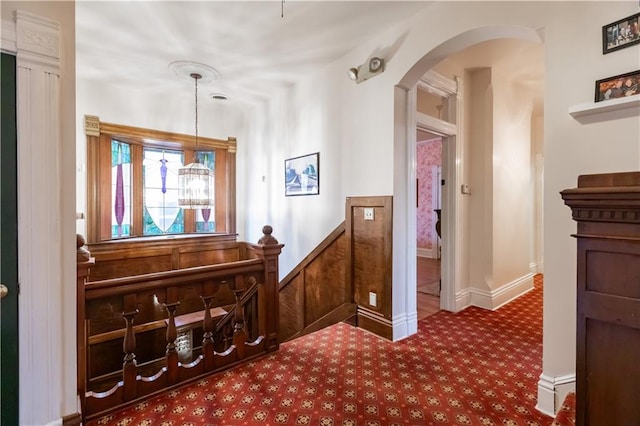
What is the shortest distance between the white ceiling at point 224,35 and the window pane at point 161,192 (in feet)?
3.98

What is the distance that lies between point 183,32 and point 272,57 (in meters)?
0.87

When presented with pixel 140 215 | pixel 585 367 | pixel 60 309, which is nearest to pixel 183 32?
pixel 60 309

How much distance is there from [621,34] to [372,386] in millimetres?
2280

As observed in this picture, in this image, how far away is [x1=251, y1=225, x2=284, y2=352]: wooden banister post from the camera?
229 cm

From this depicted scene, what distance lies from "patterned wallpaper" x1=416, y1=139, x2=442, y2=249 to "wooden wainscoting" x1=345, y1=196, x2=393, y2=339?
422 cm

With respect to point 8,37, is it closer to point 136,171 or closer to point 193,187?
point 193,187

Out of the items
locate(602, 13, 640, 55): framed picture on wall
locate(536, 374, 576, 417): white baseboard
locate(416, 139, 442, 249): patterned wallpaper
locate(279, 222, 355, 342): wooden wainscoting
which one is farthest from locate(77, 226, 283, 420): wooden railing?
locate(416, 139, 442, 249): patterned wallpaper

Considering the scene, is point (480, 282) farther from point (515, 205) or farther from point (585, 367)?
point (585, 367)

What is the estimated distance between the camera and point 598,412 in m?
0.91

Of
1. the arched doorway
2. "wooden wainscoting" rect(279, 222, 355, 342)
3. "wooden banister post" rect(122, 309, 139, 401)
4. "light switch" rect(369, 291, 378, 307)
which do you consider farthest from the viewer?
"wooden wainscoting" rect(279, 222, 355, 342)

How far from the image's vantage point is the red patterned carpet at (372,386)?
1609mm

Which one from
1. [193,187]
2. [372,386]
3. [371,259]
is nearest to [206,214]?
[193,187]

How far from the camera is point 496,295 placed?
3.35 m

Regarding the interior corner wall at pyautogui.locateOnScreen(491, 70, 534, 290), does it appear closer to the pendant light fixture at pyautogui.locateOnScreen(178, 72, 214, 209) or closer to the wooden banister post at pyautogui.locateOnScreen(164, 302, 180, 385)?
the wooden banister post at pyautogui.locateOnScreen(164, 302, 180, 385)
